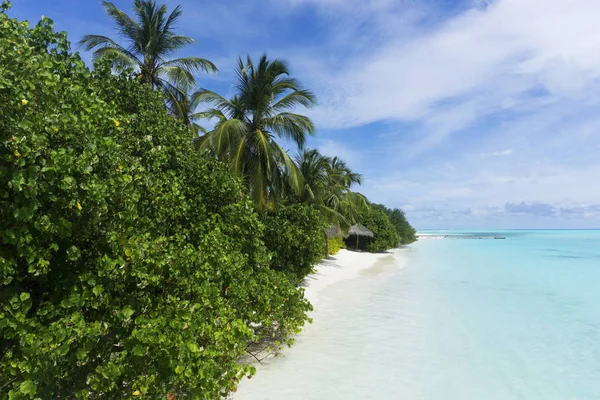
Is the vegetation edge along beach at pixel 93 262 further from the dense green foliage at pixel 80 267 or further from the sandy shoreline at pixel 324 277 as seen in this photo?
the sandy shoreline at pixel 324 277

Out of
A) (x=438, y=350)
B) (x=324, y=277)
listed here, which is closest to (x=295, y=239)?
(x=438, y=350)

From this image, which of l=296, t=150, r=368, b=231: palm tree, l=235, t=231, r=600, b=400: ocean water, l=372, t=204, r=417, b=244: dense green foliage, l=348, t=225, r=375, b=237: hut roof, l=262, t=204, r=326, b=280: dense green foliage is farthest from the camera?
l=372, t=204, r=417, b=244: dense green foliage

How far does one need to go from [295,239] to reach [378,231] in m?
23.2

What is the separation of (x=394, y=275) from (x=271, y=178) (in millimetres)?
9050

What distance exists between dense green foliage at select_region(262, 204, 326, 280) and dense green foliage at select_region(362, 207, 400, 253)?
70.1 ft

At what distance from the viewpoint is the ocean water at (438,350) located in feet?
16.5

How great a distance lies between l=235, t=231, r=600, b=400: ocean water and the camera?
5.04m

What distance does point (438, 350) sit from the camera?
670cm

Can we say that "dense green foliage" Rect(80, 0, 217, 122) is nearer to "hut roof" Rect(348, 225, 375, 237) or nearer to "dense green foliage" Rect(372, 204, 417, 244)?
"hut roof" Rect(348, 225, 375, 237)

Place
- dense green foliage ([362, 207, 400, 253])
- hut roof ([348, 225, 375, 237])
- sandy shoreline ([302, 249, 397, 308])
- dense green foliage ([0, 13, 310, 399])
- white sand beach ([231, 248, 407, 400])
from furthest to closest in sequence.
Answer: dense green foliage ([362, 207, 400, 253]) → hut roof ([348, 225, 375, 237]) → sandy shoreline ([302, 249, 397, 308]) → white sand beach ([231, 248, 407, 400]) → dense green foliage ([0, 13, 310, 399])

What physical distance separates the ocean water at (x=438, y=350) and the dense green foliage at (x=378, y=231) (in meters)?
18.4

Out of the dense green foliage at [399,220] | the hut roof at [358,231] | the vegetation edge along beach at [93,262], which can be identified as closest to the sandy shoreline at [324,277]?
the vegetation edge along beach at [93,262]

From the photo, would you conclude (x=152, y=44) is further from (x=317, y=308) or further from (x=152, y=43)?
(x=317, y=308)

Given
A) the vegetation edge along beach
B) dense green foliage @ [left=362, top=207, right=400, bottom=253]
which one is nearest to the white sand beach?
the vegetation edge along beach
